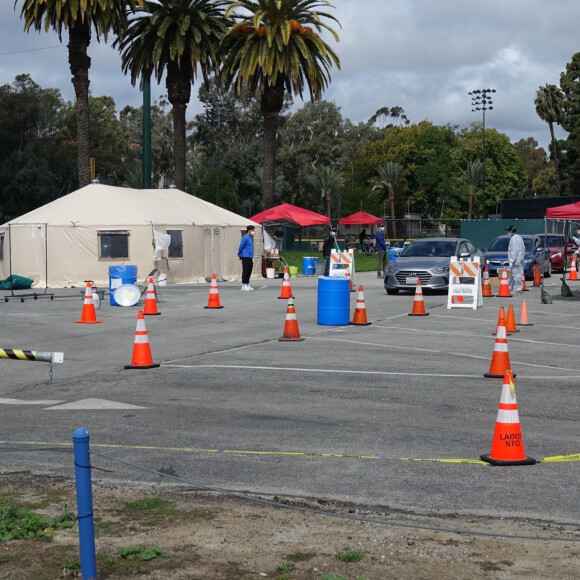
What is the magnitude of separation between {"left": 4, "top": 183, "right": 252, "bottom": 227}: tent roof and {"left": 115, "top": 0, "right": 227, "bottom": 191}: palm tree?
823 cm

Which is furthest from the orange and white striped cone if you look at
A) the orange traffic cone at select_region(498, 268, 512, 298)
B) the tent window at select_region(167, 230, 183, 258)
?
the tent window at select_region(167, 230, 183, 258)

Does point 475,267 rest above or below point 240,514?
above

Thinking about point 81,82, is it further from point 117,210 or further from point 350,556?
point 350,556

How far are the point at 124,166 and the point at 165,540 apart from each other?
75.5 metres

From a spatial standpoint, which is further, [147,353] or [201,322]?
[201,322]

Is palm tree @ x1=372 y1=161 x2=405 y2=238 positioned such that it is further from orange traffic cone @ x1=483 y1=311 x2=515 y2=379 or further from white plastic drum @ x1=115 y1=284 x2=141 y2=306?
orange traffic cone @ x1=483 y1=311 x2=515 y2=379

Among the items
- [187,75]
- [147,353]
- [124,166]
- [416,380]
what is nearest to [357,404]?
[416,380]

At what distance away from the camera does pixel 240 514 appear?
6.35 metres

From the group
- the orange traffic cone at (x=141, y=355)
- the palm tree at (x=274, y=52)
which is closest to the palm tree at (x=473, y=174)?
the palm tree at (x=274, y=52)

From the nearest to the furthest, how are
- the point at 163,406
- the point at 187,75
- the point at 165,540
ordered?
the point at 165,540, the point at 163,406, the point at 187,75

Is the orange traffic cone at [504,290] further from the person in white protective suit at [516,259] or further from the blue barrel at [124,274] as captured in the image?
the blue barrel at [124,274]

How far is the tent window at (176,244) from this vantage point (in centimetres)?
3625

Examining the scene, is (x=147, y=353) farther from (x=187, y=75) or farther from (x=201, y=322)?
(x=187, y=75)

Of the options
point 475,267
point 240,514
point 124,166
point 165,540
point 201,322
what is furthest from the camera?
point 124,166
